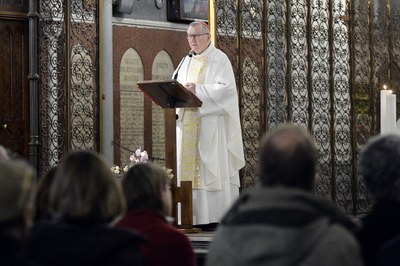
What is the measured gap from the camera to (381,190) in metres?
3.24

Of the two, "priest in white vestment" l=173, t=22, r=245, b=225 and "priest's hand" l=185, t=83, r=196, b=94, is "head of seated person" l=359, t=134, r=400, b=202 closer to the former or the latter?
"priest's hand" l=185, t=83, r=196, b=94

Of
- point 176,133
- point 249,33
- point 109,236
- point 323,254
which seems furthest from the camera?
point 249,33

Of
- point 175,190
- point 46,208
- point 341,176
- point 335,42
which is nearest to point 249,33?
point 335,42

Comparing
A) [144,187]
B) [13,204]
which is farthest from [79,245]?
[144,187]

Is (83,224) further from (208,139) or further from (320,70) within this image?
(320,70)

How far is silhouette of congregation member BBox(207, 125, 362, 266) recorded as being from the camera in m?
2.60

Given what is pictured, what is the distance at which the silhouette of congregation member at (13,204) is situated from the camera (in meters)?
2.47

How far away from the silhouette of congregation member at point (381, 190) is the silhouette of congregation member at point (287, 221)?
527 millimetres

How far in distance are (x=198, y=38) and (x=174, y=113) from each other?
962 mm

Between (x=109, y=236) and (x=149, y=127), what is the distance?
9.63m

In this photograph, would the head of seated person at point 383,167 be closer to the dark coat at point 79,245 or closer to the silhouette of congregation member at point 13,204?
the dark coat at point 79,245

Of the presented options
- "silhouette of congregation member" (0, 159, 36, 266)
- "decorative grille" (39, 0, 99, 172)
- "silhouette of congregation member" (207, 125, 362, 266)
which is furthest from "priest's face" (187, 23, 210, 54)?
"silhouette of congregation member" (0, 159, 36, 266)

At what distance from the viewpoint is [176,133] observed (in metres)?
8.70

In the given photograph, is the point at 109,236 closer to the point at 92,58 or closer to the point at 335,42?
the point at 92,58
